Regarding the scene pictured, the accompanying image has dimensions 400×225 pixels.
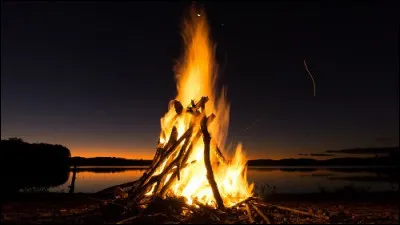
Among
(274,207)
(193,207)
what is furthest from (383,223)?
(193,207)

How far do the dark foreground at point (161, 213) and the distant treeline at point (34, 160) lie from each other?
20.5 meters

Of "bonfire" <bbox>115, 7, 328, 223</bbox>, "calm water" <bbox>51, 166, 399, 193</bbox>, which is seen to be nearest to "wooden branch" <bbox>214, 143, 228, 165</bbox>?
"bonfire" <bbox>115, 7, 328, 223</bbox>

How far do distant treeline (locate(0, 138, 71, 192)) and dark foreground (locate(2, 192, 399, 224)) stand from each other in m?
20.5

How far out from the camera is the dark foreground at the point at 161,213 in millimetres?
9344

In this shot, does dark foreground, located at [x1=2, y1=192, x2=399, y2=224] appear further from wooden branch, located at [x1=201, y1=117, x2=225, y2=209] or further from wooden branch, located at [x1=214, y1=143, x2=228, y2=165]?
wooden branch, located at [x1=214, y1=143, x2=228, y2=165]

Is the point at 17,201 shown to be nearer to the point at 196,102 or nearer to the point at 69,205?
the point at 69,205

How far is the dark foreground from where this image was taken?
9.34 m

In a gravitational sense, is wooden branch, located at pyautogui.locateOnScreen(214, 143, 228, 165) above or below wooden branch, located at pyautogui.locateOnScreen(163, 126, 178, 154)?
below

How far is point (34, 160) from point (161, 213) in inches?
1352

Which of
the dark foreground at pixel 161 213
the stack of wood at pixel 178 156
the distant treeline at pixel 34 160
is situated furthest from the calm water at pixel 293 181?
the stack of wood at pixel 178 156

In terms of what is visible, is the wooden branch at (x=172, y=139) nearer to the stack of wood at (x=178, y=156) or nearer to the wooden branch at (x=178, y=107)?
the stack of wood at (x=178, y=156)

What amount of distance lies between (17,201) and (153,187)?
4007mm

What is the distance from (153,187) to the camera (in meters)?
11.5

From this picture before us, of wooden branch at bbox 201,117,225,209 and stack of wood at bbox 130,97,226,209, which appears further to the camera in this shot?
stack of wood at bbox 130,97,226,209
